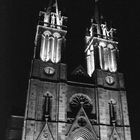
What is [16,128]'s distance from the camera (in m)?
24.2

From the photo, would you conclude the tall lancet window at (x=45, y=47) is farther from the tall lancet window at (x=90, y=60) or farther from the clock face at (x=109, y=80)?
the clock face at (x=109, y=80)

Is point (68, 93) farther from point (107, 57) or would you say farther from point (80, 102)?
point (107, 57)

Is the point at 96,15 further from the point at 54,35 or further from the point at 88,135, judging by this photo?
the point at 88,135

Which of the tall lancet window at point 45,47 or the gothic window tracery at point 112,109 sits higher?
the tall lancet window at point 45,47

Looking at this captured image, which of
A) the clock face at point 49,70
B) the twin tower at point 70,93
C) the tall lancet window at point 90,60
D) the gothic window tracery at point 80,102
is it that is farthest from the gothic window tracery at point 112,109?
the clock face at point 49,70

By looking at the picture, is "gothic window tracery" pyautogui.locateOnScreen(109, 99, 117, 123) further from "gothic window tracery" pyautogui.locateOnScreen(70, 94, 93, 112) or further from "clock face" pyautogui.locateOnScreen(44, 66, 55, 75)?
"clock face" pyautogui.locateOnScreen(44, 66, 55, 75)

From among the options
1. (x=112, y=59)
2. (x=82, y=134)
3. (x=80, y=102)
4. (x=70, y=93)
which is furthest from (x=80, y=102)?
(x=112, y=59)

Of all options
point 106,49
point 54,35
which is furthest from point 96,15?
point 54,35

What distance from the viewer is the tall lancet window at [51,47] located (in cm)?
2677

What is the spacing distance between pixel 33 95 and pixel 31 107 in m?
1.34

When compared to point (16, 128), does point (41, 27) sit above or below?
above

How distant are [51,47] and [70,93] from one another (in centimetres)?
645

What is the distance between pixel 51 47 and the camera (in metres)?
27.6

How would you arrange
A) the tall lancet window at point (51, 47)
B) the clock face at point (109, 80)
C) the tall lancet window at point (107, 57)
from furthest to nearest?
the tall lancet window at point (107, 57) < the clock face at point (109, 80) < the tall lancet window at point (51, 47)
